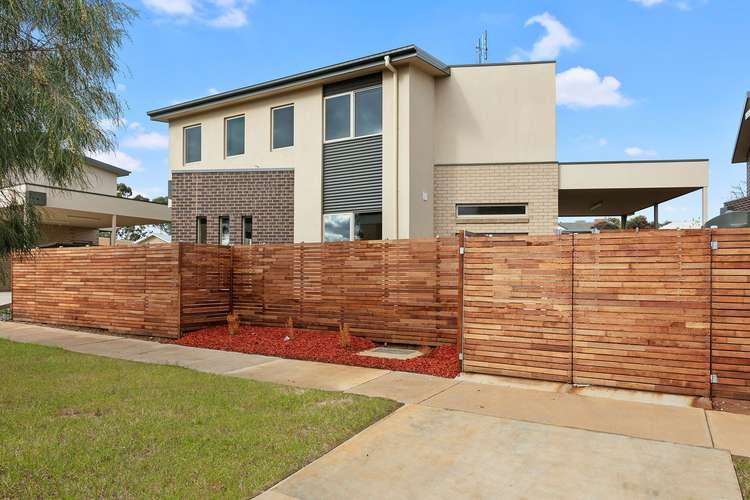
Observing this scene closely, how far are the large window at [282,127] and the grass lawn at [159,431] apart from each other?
9082 millimetres

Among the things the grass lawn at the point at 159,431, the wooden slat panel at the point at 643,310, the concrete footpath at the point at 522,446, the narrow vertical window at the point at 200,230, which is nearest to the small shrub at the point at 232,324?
the grass lawn at the point at 159,431

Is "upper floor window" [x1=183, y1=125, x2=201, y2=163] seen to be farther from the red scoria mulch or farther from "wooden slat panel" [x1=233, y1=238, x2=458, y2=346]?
the red scoria mulch

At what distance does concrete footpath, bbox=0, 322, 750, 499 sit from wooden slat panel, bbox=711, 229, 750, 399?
0.60 metres

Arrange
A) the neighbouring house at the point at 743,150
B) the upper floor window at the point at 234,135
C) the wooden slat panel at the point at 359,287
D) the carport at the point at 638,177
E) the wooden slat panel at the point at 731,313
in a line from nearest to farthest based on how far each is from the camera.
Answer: the wooden slat panel at the point at 731,313, the wooden slat panel at the point at 359,287, the carport at the point at 638,177, the neighbouring house at the point at 743,150, the upper floor window at the point at 234,135

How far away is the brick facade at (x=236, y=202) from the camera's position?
14.6 meters

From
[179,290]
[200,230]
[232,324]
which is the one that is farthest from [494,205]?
[200,230]

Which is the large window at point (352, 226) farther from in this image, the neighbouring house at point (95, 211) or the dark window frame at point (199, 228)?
the neighbouring house at point (95, 211)

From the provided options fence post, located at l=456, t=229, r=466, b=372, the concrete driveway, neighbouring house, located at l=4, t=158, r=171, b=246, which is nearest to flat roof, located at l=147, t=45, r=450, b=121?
neighbouring house, located at l=4, t=158, r=171, b=246

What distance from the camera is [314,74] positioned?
13836mm

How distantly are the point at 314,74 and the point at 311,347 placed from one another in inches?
309

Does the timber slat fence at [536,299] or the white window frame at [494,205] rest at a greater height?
the white window frame at [494,205]

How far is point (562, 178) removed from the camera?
1324 cm

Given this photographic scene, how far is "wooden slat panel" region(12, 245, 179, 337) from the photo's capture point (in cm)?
1130

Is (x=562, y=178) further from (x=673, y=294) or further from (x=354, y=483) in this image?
(x=354, y=483)
